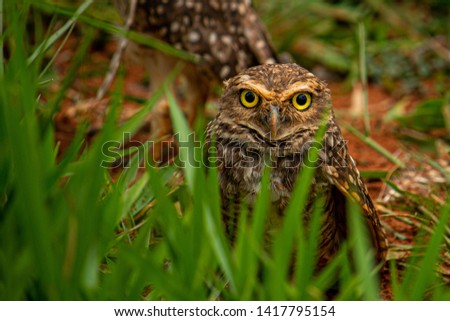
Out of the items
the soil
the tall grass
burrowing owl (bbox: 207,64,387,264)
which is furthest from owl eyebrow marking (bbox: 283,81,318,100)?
the soil

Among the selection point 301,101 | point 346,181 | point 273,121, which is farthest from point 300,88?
point 346,181

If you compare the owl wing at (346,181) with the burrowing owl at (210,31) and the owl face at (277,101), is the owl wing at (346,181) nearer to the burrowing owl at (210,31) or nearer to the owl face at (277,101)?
the owl face at (277,101)

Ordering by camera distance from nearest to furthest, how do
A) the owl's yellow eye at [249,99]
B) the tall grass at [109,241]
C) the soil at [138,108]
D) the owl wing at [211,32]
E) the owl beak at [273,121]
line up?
the tall grass at [109,241]
the owl beak at [273,121]
the owl's yellow eye at [249,99]
the owl wing at [211,32]
the soil at [138,108]

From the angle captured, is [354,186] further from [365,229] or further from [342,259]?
[342,259]

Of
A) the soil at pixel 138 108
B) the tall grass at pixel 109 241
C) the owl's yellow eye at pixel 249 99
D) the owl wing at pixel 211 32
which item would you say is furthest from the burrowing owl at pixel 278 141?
the owl wing at pixel 211 32

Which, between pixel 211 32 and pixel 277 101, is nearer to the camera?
pixel 277 101

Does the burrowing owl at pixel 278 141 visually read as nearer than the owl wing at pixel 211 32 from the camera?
Yes

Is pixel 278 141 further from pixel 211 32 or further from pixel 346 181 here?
pixel 211 32
